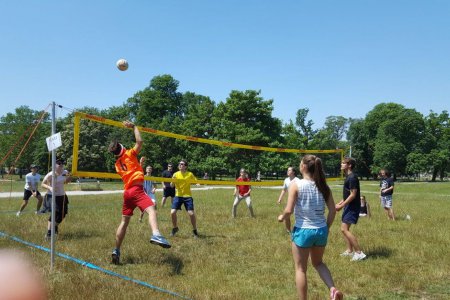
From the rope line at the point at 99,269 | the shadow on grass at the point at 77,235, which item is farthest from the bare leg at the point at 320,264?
the shadow on grass at the point at 77,235

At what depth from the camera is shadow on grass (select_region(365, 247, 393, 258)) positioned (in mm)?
8018

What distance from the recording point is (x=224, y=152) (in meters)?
48.0

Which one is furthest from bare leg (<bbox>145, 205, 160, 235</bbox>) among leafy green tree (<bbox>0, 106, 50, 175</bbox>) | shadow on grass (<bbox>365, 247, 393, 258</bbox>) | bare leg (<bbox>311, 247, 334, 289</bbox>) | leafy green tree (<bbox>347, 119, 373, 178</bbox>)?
leafy green tree (<bbox>347, 119, 373, 178</bbox>)

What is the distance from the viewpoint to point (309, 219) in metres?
5.02

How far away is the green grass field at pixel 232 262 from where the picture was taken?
5.80m

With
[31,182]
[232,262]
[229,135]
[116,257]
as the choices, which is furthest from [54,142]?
[229,135]

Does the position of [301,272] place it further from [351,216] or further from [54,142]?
[54,142]

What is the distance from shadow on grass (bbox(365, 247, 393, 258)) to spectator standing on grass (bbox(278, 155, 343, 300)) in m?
3.42

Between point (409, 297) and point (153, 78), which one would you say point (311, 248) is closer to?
point (409, 297)

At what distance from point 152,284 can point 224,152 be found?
4203cm

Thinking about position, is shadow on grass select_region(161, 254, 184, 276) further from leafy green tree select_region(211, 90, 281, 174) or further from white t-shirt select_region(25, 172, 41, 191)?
leafy green tree select_region(211, 90, 281, 174)

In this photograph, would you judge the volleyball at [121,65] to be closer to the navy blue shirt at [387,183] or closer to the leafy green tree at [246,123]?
the navy blue shirt at [387,183]

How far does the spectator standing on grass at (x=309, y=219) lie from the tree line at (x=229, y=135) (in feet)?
101

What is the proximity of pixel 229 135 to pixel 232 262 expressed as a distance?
43413 millimetres
